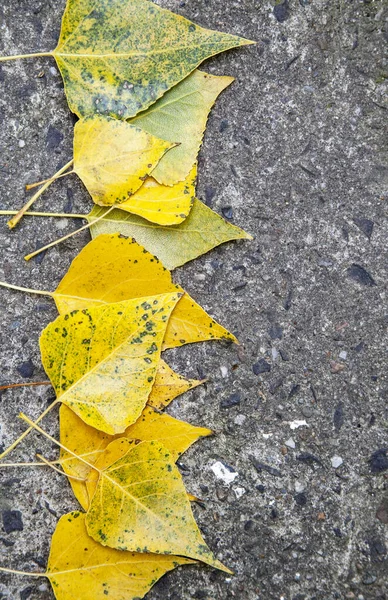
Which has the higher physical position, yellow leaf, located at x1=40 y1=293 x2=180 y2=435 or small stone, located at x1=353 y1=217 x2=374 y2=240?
small stone, located at x1=353 y1=217 x2=374 y2=240

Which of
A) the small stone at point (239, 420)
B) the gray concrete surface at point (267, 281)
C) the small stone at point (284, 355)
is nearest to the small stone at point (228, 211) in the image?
the gray concrete surface at point (267, 281)

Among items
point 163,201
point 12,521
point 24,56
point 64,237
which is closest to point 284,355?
point 163,201

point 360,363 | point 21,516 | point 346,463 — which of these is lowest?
point 21,516

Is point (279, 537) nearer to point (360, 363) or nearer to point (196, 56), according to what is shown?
point (360, 363)

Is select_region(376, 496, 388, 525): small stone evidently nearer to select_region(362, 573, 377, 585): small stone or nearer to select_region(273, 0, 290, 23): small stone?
select_region(362, 573, 377, 585): small stone

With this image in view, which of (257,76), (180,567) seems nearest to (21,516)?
(180,567)

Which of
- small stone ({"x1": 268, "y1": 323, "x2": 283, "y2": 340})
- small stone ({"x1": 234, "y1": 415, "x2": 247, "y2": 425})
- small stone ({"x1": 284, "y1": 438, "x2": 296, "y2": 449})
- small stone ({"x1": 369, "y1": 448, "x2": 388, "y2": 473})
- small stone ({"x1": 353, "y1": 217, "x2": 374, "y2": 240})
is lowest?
small stone ({"x1": 284, "y1": 438, "x2": 296, "y2": 449})

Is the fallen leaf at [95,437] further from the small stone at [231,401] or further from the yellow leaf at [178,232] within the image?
the yellow leaf at [178,232]

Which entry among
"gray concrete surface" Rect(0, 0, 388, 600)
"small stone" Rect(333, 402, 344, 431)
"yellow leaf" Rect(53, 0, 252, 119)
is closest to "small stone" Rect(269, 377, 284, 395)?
"gray concrete surface" Rect(0, 0, 388, 600)
